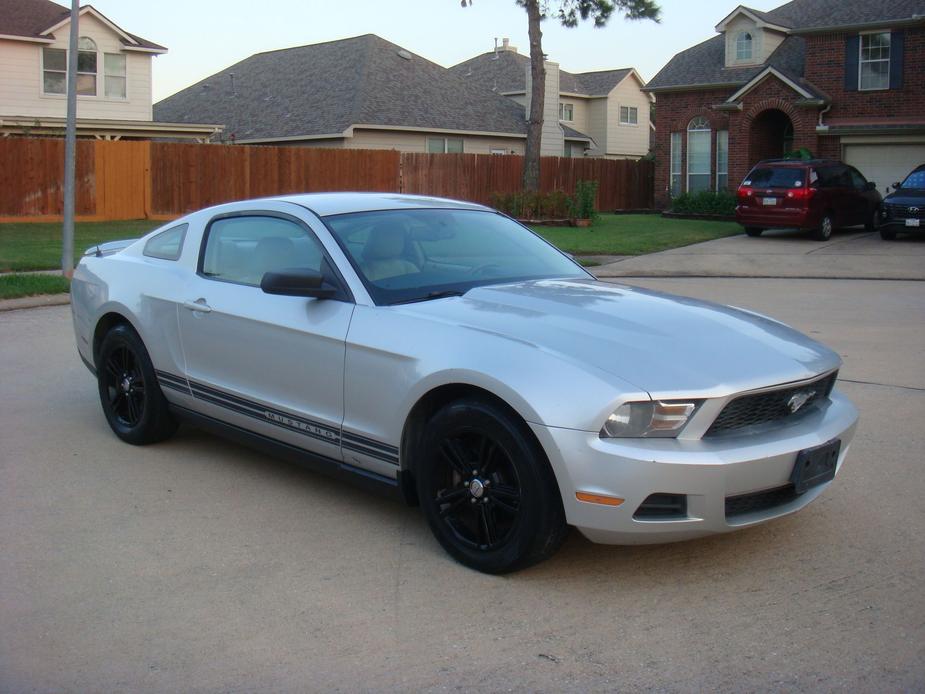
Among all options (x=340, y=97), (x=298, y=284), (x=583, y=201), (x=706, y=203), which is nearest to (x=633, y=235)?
(x=583, y=201)

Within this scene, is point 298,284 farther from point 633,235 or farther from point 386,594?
point 633,235

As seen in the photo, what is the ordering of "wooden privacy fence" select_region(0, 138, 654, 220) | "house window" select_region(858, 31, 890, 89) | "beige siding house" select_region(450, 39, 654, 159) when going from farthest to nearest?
"beige siding house" select_region(450, 39, 654, 159), "house window" select_region(858, 31, 890, 89), "wooden privacy fence" select_region(0, 138, 654, 220)

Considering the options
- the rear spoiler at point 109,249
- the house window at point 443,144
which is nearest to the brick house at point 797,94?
the house window at point 443,144

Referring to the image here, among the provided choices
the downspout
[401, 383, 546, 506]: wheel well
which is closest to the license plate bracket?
[401, 383, 546, 506]: wheel well

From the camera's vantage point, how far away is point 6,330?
11289 millimetres

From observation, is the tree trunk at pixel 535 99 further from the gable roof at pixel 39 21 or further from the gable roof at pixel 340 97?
the gable roof at pixel 39 21

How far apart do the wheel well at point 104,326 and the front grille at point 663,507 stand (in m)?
3.84

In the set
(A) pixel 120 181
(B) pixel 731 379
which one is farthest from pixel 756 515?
(A) pixel 120 181

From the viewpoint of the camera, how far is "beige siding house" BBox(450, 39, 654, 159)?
167 ft

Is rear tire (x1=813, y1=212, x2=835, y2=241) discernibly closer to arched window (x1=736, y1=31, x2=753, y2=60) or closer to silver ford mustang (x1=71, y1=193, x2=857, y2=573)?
arched window (x1=736, y1=31, x2=753, y2=60)

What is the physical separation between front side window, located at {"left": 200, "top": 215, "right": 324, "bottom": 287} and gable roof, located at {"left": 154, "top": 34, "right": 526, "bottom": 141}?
30562 millimetres

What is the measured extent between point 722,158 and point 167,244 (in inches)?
1195

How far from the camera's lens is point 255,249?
584cm

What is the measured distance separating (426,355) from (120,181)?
26.5 m
